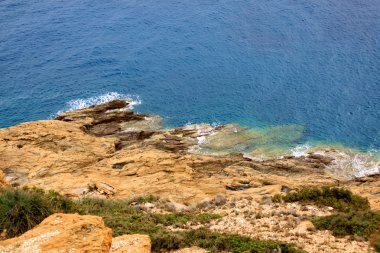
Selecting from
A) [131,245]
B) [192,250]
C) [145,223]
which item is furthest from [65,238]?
[145,223]

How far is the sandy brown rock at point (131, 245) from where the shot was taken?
56.0 feet

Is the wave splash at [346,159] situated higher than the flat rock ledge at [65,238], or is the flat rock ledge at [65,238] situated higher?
the flat rock ledge at [65,238]

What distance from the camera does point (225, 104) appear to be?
5725cm

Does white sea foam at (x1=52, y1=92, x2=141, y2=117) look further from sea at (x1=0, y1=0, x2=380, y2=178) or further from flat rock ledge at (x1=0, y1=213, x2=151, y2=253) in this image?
flat rock ledge at (x1=0, y1=213, x2=151, y2=253)

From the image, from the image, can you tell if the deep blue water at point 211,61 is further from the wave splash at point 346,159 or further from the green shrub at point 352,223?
the green shrub at point 352,223

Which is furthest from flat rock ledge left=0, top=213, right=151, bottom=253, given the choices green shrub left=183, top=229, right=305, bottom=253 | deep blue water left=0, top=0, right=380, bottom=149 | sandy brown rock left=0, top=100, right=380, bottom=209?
deep blue water left=0, top=0, right=380, bottom=149

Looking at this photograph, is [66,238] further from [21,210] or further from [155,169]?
[155,169]

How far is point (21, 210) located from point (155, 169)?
2148 cm

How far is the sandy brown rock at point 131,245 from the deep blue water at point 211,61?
1438 inches

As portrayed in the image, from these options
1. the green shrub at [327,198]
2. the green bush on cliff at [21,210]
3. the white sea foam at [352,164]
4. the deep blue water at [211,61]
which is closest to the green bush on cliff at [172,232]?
the green bush on cliff at [21,210]

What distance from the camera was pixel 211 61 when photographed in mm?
66812

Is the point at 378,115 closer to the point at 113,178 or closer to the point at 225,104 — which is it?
the point at 225,104

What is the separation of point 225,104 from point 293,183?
22.0m

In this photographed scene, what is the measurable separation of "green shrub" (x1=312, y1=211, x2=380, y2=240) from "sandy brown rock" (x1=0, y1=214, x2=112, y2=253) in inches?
581
